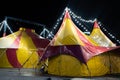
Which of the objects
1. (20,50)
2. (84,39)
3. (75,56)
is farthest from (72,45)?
(20,50)

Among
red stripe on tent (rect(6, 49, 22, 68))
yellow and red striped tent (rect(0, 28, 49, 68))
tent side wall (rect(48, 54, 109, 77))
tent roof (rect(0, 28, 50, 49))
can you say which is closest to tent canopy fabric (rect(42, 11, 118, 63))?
Result: tent side wall (rect(48, 54, 109, 77))

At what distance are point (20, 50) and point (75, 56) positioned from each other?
6939 mm

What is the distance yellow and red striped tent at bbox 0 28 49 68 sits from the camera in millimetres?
20469

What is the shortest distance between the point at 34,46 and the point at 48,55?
5800 millimetres

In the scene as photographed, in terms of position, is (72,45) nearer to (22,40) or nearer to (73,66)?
(73,66)

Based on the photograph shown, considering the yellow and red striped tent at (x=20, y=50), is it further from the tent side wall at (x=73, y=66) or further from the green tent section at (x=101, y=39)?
the tent side wall at (x=73, y=66)

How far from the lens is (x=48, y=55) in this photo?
15.9 m

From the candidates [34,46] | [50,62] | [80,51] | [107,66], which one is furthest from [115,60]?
[34,46]

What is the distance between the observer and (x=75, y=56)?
1500 centimetres

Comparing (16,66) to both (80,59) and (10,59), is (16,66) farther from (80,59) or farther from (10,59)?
(80,59)

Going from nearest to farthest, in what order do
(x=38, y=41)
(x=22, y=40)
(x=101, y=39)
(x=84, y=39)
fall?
1. (x=84, y=39)
2. (x=101, y=39)
3. (x=22, y=40)
4. (x=38, y=41)

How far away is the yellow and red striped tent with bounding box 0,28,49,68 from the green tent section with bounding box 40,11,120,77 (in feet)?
15.1

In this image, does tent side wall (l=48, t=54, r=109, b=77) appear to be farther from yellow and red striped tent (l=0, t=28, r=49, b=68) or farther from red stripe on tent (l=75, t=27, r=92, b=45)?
yellow and red striped tent (l=0, t=28, r=49, b=68)

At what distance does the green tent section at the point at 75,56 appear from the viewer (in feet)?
49.0
